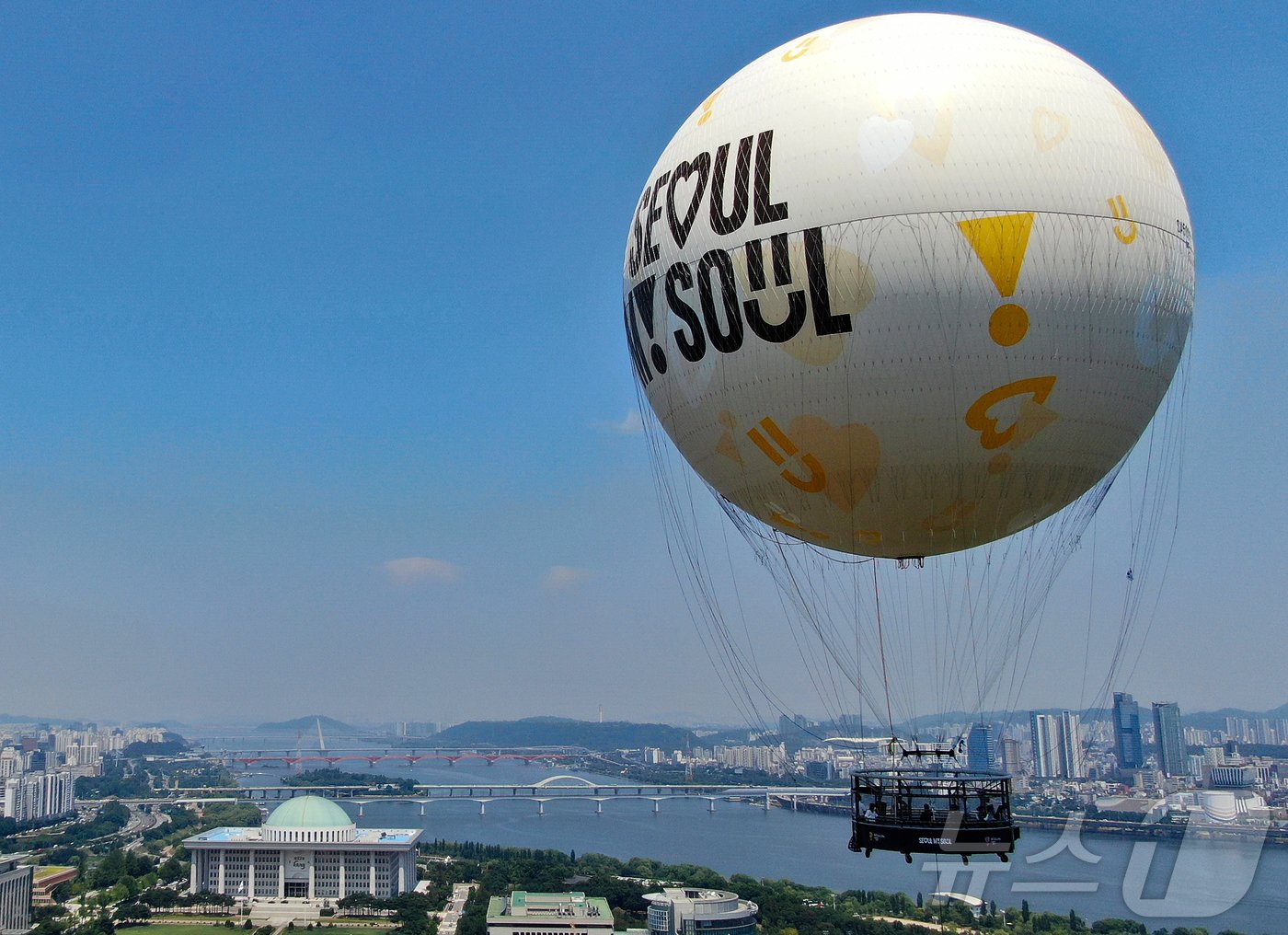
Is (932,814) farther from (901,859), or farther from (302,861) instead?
(901,859)

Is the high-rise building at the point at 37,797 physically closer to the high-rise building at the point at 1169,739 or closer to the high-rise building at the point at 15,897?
the high-rise building at the point at 15,897

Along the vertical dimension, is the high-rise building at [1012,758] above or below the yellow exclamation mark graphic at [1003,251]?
below

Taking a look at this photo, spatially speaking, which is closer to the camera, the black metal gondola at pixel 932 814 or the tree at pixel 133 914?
the black metal gondola at pixel 932 814

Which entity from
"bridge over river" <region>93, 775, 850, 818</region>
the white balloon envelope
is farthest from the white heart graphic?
"bridge over river" <region>93, 775, 850, 818</region>

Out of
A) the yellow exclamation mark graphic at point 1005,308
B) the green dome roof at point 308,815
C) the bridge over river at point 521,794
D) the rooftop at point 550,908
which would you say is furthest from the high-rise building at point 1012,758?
the yellow exclamation mark graphic at point 1005,308

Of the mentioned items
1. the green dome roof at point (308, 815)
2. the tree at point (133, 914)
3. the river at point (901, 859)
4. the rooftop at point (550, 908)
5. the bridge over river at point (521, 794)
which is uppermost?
the green dome roof at point (308, 815)

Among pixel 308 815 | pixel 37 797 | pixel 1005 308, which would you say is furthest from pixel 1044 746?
pixel 1005 308
